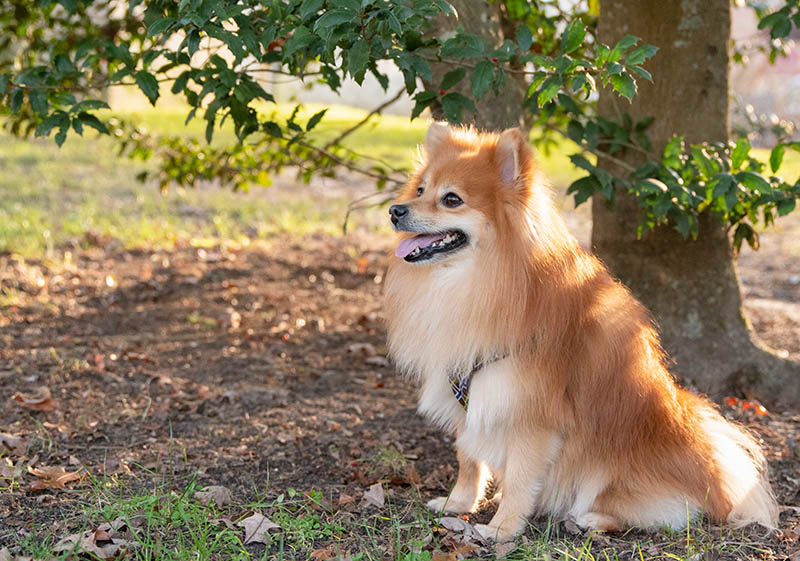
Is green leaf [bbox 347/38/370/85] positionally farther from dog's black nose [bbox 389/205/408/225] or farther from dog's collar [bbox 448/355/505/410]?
dog's collar [bbox 448/355/505/410]

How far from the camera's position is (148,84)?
11.9 feet

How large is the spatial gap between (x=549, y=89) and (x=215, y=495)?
2.11 meters

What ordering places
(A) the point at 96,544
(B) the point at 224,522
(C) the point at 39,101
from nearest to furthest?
(A) the point at 96,544 → (B) the point at 224,522 → (C) the point at 39,101

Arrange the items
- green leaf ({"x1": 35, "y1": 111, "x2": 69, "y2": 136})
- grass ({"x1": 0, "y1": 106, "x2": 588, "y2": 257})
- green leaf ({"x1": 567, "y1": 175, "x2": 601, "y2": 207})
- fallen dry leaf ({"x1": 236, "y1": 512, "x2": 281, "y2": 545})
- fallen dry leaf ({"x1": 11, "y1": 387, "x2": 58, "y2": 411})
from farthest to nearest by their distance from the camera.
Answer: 1. grass ({"x1": 0, "y1": 106, "x2": 588, "y2": 257})
2. fallen dry leaf ({"x1": 11, "y1": 387, "x2": 58, "y2": 411})
3. green leaf ({"x1": 567, "y1": 175, "x2": 601, "y2": 207})
4. green leaf ({"x1": 35, "y1": 111, "x2": 69, "y2": 136})
5. fallen dry leaf ({"x1": 236, "y1": 512, "x2": 281, "y2": 545})

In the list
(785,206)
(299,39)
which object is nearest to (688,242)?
(785,206)

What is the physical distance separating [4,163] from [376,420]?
26.7 feet

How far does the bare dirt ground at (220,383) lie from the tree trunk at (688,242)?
1.07 ft

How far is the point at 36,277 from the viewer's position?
21.1 ft

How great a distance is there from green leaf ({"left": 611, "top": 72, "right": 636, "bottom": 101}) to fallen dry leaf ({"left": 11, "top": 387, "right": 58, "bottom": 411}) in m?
3.12

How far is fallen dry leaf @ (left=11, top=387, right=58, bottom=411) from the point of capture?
412 centimetres

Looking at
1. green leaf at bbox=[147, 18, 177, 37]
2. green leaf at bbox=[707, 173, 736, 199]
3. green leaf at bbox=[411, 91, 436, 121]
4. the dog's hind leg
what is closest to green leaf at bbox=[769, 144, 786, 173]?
green leaf at bbox=[707, 173, 736, 199]

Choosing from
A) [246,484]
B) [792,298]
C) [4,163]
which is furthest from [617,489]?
[4,163]

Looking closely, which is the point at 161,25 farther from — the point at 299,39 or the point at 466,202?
the point at 466,202

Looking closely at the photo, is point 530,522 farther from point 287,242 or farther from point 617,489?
point 287,242
